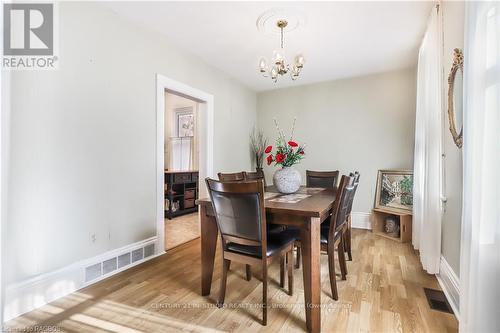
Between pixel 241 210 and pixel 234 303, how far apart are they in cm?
82

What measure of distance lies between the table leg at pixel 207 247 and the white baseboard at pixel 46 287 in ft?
3.34

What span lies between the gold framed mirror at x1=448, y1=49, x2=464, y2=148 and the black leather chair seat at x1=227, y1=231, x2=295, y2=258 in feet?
4.71

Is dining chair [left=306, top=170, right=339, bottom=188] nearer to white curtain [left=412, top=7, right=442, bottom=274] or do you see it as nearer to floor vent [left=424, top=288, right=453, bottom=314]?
white curtain [left=412, top=7, right=442, bottom=274]

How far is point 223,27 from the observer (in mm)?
2574

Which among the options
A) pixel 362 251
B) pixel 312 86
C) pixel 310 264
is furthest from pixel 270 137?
pixel 310 264

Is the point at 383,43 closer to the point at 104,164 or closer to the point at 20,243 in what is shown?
the point at 104,164

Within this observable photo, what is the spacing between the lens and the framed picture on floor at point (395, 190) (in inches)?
138

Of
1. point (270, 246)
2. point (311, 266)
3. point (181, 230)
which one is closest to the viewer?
point (311, 266)

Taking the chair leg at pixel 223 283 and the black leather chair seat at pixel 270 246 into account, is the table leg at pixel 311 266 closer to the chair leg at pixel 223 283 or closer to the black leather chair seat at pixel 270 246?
the black leather chair seat at pixel 270 246

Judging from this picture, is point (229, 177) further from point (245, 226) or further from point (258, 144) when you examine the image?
point (258, 144)

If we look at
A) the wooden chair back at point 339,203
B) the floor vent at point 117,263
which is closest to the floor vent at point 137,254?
the floor vent at point 117,263

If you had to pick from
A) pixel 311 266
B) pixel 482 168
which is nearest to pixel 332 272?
pixel 311 266

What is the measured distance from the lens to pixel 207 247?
194 cm

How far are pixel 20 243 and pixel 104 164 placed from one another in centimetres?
83
